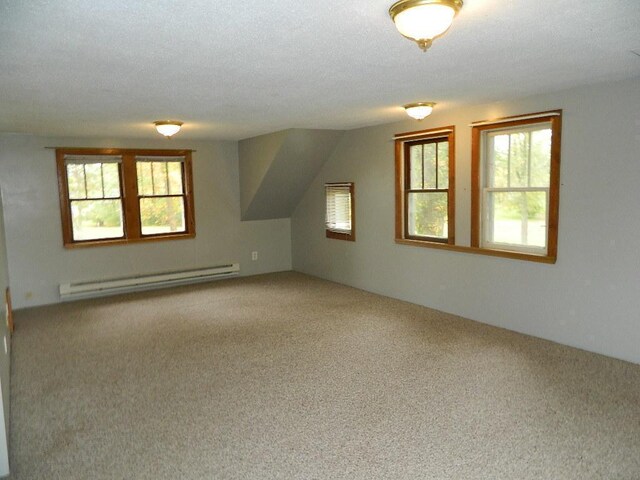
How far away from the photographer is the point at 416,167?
5.54 meters

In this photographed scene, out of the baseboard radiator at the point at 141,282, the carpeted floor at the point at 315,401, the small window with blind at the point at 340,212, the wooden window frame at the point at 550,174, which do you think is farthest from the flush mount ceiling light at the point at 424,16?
the baseboard radiator at the point at 141,282

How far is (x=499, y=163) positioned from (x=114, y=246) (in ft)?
16.1

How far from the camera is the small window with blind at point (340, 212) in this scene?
6.46 meters

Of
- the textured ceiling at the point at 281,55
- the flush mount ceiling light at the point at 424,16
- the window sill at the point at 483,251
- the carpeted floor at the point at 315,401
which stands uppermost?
the textured ceiling at the point at 281,55

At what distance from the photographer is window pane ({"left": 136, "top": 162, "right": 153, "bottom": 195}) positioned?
6562 mm

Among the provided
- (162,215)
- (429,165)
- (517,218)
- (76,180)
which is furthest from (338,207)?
(76,180)

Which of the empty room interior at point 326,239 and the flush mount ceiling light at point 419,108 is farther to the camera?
the flush mount ceiling light at point 419,108

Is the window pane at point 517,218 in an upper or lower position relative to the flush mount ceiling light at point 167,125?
lower

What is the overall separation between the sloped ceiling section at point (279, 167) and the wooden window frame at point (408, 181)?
1148 millimetres

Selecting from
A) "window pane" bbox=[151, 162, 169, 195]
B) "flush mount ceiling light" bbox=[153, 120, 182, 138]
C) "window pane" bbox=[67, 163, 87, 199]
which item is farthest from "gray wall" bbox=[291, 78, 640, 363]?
"window pane" bbox=[67, 163, 87, 199]

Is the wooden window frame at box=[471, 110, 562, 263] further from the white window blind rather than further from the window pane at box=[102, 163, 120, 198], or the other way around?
the window pane at box=[102, 163, 120, 198]

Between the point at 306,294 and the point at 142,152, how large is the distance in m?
2.95

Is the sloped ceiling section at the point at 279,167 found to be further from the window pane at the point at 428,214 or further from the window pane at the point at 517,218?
the window pane at the point at 517,218

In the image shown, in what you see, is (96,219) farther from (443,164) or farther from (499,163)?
(499,163)
